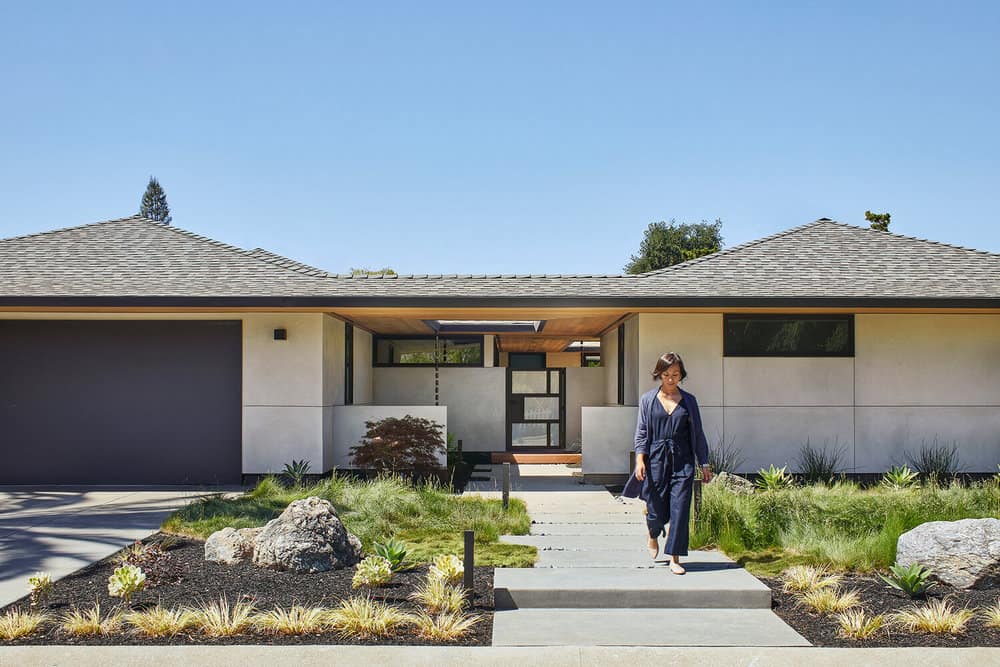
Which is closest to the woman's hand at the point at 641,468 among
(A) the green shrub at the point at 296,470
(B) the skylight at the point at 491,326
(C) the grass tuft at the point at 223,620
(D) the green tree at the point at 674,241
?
(C) the grass tuft at the point at 223,620

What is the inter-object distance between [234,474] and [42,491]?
2.83m

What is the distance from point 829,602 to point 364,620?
346 cm

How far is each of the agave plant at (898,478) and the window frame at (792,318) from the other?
1.94 metres

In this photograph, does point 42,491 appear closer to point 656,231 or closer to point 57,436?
point 57,436

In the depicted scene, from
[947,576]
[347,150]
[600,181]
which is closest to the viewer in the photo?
[947,576]

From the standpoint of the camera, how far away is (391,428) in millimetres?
13828

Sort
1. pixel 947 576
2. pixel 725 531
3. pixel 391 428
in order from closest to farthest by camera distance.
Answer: pixel 947 576 → pixel 725 531 → pixel 391 428

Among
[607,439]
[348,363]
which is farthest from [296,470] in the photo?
[607,439]

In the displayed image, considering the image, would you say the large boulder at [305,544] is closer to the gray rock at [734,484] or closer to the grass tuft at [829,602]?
the grass tuft at [829,602]

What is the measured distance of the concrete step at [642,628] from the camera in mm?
5738

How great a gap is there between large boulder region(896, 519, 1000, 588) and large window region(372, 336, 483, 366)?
13.2m

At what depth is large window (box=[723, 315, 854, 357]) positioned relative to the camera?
545 inches

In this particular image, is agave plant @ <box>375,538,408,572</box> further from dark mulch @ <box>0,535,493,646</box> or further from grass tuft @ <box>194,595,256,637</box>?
grass tuft @ <box>194,595,256,637</box>

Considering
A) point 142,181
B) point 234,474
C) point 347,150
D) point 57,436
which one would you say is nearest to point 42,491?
point 57,436
